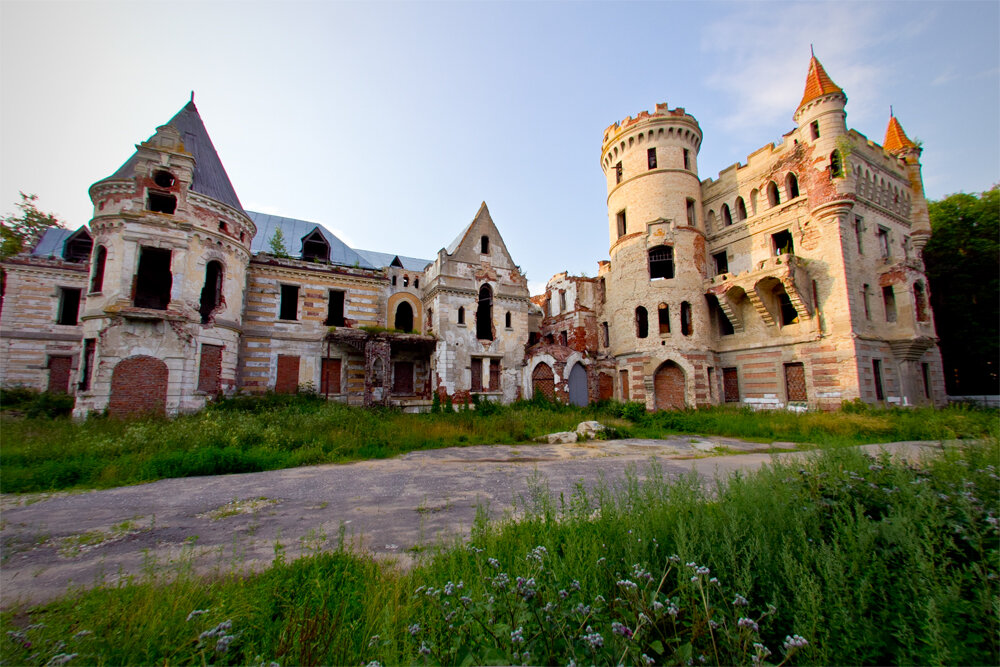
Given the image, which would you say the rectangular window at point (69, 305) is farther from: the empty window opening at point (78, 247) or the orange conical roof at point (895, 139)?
the orange conical roof at point (895, 139)

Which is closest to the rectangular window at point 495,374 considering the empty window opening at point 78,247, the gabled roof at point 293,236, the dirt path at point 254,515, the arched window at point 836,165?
the gabled roof at point 293,236

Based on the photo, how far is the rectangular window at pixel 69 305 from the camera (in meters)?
21.7

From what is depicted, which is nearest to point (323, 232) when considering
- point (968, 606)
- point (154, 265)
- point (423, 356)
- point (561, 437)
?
point (154, 265)

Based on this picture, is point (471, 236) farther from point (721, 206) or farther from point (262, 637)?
point (262, 637)

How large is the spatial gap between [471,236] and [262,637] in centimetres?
2279

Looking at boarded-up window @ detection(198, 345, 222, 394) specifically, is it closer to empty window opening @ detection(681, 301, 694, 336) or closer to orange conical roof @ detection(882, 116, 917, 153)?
empty window opening @ detection(681, 301, 694, 336)

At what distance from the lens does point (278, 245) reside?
22188 millimetres

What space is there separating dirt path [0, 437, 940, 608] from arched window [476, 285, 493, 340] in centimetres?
1441

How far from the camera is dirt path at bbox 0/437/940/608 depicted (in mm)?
4121

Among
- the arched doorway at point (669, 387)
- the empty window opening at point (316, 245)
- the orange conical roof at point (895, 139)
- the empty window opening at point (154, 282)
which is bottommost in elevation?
the arched doorway at point (669, 387)

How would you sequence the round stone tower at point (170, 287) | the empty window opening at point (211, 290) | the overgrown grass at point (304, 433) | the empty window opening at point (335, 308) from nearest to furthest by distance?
the overgrown grass at point (304, 433)
the round stone tower at point (170, 287)
the empty window opening at point (211, 290)
the empty window opening at point (335, 308)

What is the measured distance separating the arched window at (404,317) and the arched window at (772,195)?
73.1 ft

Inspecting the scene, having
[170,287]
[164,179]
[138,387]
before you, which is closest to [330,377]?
[138,387]

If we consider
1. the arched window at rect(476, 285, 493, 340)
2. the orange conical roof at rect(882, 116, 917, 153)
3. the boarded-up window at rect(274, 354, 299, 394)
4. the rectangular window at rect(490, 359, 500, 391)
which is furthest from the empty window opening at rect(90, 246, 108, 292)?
the orange conical roof at rect(882, 116, 917, 153)
